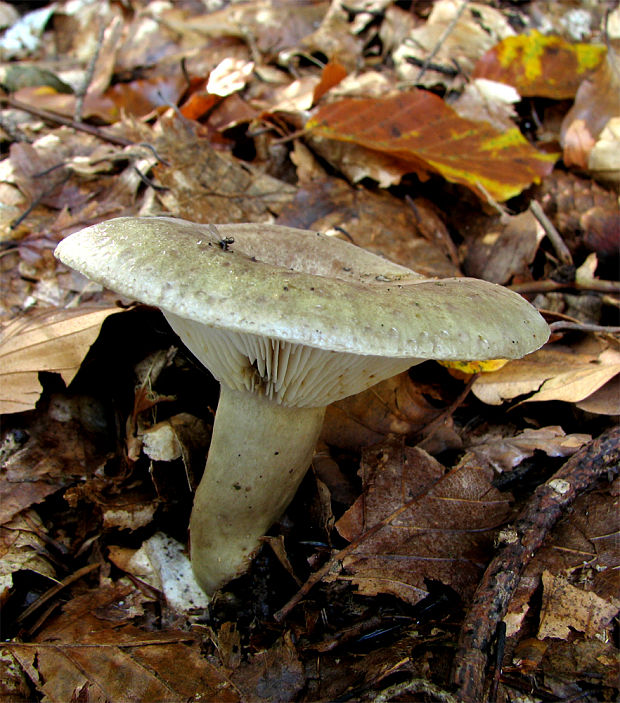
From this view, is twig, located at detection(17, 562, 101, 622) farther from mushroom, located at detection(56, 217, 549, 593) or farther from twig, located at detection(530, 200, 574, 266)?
twig, located at detection(530, 200, 574, 266)

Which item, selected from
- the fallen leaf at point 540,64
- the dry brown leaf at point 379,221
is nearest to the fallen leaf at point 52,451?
the dry brown leaf at point 379,221

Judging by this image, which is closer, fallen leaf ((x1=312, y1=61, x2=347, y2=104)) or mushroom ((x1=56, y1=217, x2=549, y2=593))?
mushroom ((x1=56, y1=217, x2=549, y2=593))

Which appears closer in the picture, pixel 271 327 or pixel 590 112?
pixel 271 327

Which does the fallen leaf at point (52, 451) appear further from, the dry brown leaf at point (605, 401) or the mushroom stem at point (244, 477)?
the dry brown leaf at point (605, 401)

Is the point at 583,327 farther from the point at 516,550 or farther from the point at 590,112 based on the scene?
the point at 590,112

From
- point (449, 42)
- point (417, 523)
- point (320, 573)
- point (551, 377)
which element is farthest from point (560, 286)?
point (449, 42)

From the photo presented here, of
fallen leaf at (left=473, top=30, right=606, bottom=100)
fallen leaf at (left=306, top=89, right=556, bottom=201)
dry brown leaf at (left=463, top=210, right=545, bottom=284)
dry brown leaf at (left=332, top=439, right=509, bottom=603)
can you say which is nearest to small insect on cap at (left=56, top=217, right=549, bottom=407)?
dry brown leaf at (left=332, top=439, right=509, bottom=603)
